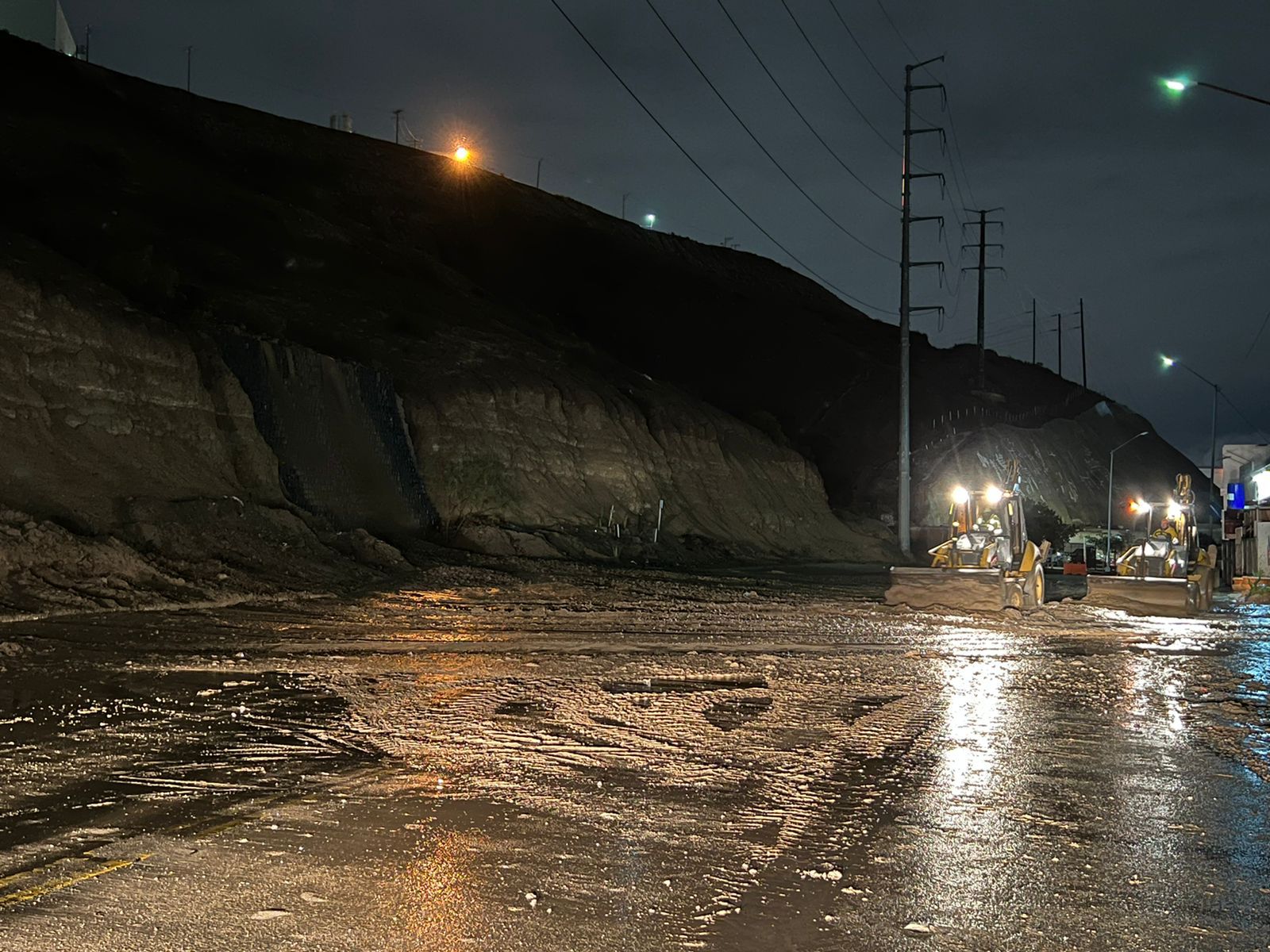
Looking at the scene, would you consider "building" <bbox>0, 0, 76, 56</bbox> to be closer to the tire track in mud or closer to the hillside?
the hillside

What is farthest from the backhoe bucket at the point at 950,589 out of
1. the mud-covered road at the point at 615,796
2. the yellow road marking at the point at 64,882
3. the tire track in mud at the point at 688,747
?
the yellow road marking at the point at 64,882

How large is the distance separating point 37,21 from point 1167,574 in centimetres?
7276

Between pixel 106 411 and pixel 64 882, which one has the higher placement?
pixel 106 411

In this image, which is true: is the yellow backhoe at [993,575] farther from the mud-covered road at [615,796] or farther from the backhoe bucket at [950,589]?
the mud-covered road at [615,796]

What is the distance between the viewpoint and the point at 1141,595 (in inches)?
981

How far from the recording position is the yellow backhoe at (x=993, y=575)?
23531 mm

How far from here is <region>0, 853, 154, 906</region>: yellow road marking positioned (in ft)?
19.8

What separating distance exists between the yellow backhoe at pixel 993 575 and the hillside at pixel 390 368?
40.5 ft

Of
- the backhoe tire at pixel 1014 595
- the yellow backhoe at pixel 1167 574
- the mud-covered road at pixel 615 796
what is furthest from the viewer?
the yellow backhoe at pixel 1167 574

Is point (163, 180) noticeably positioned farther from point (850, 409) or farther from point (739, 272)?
point (739, 272)

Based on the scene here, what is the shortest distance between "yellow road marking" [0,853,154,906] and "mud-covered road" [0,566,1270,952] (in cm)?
3

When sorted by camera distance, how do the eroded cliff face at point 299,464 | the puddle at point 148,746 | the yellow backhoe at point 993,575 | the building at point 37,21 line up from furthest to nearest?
the building at point 37,21, the yellow backhoe at point 993,575, the eroded cliff face at point 299,464, the puddle at point 148,746

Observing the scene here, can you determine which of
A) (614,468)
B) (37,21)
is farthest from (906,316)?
(37,21)

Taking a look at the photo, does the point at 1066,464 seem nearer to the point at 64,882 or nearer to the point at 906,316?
the point at 906,316
